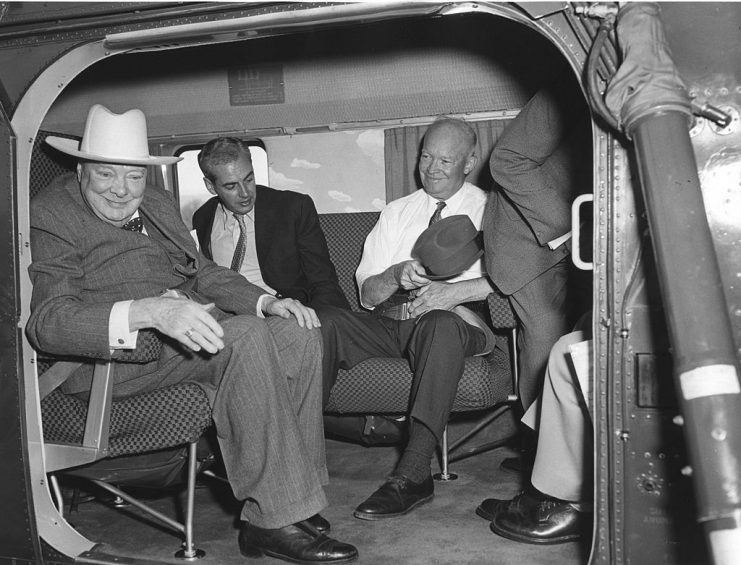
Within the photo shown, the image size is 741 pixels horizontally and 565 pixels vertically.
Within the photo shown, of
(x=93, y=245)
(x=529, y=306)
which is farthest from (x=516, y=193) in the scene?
(x=93, y=245)

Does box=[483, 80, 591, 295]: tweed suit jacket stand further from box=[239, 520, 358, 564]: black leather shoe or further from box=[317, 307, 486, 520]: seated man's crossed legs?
box=[239, 520, 358, 564]: black leather shoe

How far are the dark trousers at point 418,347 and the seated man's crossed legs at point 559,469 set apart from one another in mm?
593

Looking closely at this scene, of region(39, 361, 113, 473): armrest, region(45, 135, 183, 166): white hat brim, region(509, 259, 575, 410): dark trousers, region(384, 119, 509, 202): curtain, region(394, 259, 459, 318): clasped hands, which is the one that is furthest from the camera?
region(384, 119, 509, 202): curtain

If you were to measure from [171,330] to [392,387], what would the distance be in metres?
1.33

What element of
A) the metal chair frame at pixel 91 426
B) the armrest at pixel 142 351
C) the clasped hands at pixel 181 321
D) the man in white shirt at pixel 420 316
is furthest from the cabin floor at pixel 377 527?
the clasped hands at pixel 181 321

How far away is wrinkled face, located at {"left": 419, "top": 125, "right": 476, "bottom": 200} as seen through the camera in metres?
4.43

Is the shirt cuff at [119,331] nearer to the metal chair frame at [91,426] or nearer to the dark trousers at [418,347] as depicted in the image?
the metal chair frame at [91,426]

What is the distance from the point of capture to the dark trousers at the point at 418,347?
3.61 metres

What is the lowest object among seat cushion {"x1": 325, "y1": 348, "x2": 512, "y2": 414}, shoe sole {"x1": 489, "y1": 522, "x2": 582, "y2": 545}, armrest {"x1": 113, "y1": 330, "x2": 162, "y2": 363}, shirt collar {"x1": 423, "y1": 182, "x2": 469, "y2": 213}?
shoe sole {"x1": 489, "y1": 522, "x2": 582, "y2": 545}

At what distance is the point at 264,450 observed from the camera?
295 cm

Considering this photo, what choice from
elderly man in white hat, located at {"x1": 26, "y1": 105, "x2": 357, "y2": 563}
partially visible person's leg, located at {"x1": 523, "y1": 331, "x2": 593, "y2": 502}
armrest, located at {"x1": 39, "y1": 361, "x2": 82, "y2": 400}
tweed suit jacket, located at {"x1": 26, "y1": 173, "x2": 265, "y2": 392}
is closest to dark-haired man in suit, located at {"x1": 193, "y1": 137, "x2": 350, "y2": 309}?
tweed suit jacket, located at {"x1": 26, "y1": 173, "x2": 265, "y2": 392}

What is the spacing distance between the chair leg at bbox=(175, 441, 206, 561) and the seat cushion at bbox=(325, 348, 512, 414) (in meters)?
0.95

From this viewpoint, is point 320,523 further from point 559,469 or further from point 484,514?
point 559,469

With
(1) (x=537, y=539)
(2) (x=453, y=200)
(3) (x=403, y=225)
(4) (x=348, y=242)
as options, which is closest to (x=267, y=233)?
(4) (x=348, y=242)
